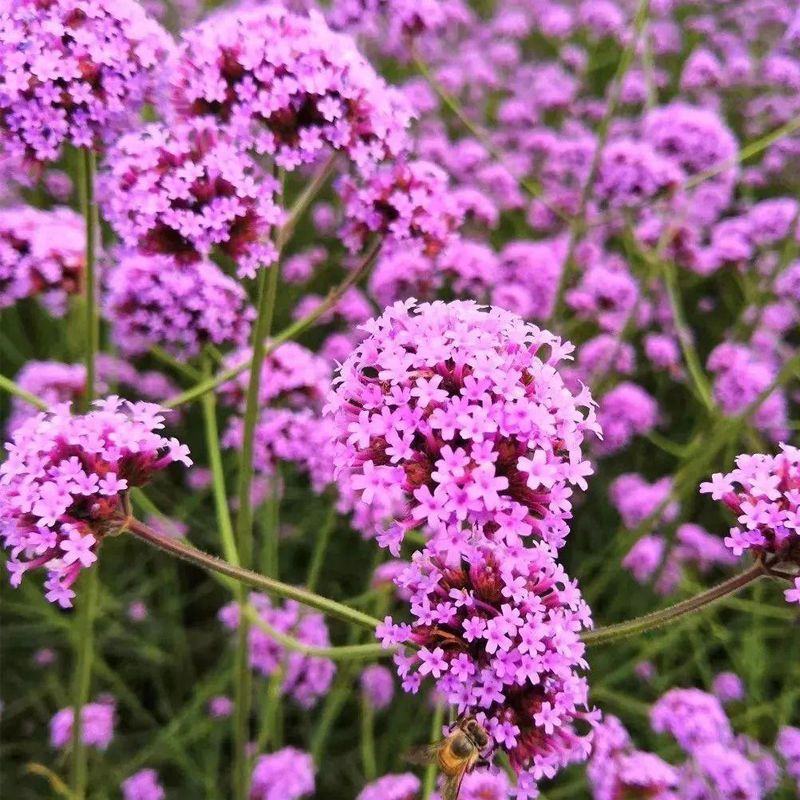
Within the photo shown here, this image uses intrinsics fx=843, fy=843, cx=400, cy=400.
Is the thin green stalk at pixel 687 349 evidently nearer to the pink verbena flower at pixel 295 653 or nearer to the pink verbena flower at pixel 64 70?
the pink verbena flower at pixel 295 653

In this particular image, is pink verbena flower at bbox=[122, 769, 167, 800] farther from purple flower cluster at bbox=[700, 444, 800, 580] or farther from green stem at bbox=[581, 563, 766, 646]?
purple flower cluster at bbox=[700, 444, 800, 580]

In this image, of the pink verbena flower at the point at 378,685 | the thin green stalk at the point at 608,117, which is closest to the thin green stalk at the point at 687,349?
the thin green stalk at the point at 608,117

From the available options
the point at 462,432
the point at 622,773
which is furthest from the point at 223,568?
the point at 622,773

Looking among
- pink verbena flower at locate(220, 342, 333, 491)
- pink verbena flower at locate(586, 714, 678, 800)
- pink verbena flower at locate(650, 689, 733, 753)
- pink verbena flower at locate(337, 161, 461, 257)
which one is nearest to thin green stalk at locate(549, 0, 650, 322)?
pink verbena flower at locate(337, 161, 461, 257)

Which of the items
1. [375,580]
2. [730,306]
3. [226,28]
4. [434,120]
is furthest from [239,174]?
[434,120]

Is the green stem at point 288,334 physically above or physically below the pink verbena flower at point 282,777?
above
